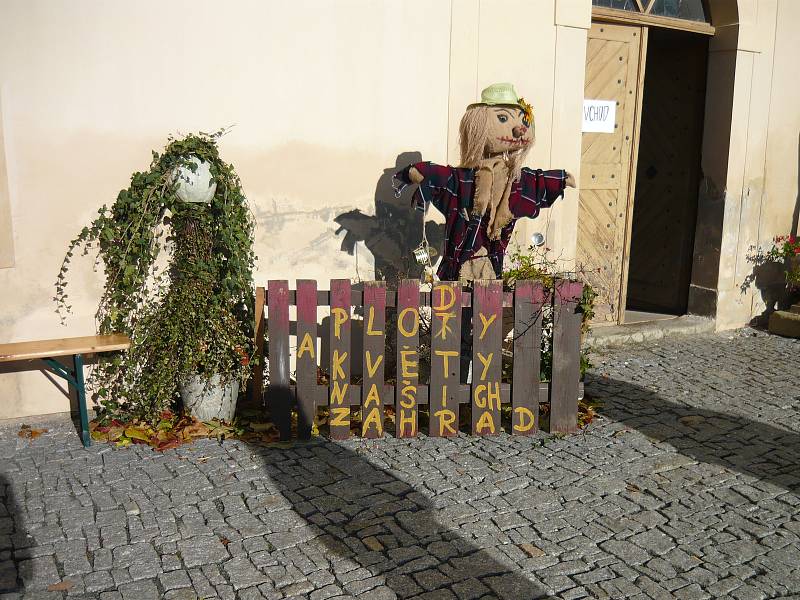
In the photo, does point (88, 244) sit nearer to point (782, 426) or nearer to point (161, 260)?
point (161, 260)

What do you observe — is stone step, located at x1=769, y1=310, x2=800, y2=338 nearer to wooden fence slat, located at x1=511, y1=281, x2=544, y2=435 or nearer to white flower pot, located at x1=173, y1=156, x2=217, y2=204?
wooden fence slat, located at x1=511, y1=281, x2=544, y2=435

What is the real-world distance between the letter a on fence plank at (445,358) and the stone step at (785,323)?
14.5 feet

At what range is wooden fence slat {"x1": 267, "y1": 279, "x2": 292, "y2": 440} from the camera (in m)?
4.82

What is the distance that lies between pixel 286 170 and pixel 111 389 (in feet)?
6.09

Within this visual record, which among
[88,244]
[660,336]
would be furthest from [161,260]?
[660,336]

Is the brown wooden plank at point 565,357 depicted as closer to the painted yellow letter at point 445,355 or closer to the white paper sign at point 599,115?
the painted yellow letter at point 445,355

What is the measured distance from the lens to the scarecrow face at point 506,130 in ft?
16.6

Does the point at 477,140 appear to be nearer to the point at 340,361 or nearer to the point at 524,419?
the point at 340,361

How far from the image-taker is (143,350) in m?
5.06

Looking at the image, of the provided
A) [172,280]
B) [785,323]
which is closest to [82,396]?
[172,280]

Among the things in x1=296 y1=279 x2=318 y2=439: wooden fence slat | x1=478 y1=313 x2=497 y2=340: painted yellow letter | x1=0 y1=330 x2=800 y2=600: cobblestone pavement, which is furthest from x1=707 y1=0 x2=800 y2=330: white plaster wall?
x1=296 y1=279 x2=318 y2=439: wooden fence slat

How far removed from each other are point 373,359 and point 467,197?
1270 millimetres

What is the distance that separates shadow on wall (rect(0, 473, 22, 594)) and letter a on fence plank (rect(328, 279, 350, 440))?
177 centimetres

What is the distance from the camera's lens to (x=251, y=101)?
537 centimetres
